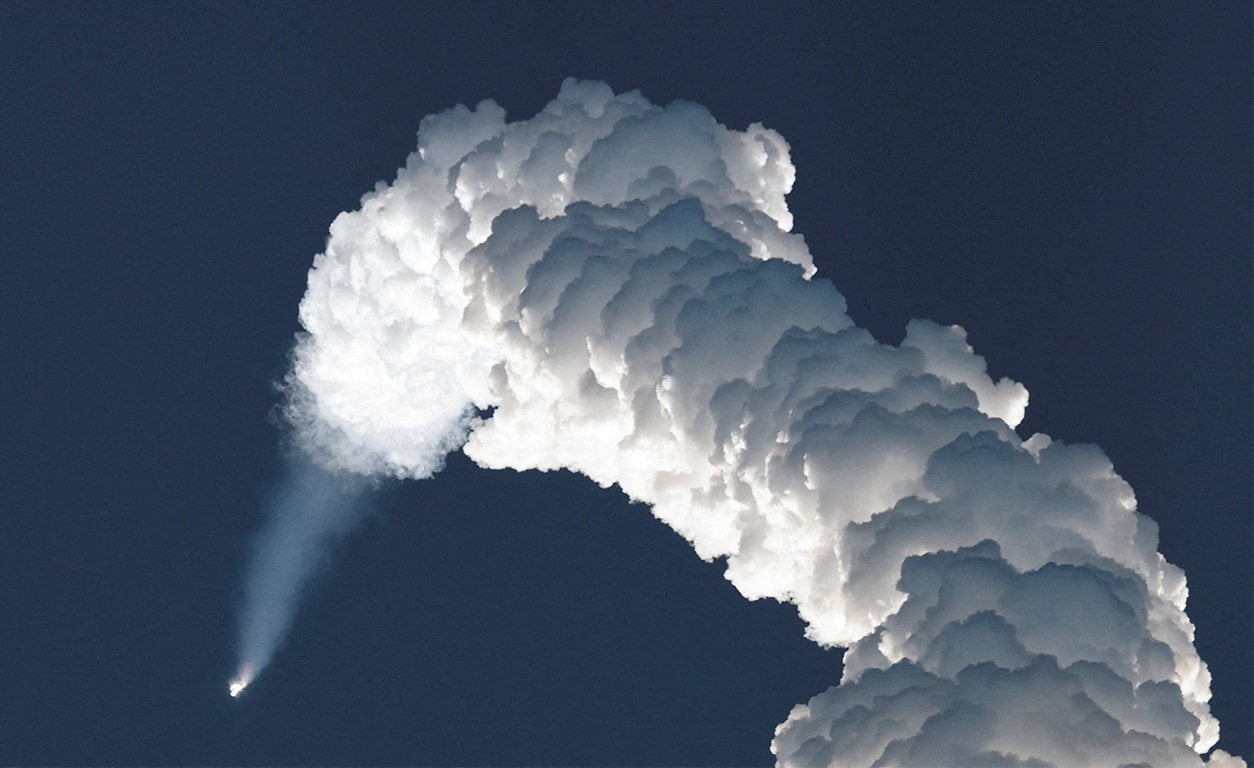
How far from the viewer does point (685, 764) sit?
103 m

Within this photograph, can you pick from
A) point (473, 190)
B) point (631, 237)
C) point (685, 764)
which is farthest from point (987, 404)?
point (685, 764)

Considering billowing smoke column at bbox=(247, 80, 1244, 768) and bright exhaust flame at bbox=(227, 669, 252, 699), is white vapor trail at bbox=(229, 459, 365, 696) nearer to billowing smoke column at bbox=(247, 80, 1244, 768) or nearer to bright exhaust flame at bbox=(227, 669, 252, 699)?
bright exhaust flame at bbox=(227, 669, 252, 699)

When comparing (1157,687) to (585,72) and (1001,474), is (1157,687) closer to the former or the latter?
(1001,474)

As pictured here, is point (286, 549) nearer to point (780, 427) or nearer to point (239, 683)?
point (239, 683)

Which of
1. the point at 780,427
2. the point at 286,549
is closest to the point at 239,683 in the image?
the point at 286,549

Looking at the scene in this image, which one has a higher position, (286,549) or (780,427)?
(286,549)

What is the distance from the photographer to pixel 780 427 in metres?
76.1

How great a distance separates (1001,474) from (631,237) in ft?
66.1

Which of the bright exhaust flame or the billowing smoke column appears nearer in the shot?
the billowing smoke column

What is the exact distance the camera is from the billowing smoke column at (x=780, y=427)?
67.2 meters

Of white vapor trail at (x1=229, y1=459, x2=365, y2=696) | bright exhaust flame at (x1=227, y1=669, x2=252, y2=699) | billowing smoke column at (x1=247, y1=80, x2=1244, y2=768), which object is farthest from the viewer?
bright exhaust flame at (x1=227, y1=669, x2=252, y2=699)

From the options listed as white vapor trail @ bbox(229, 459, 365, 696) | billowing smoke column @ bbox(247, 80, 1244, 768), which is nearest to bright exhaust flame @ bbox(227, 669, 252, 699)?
white vapor trail @ bbox(229, 459, 365, 696)

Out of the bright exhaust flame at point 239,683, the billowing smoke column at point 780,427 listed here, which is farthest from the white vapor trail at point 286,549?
the billowing smoke column at point 780,427

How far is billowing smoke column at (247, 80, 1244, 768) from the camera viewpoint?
67250mm
